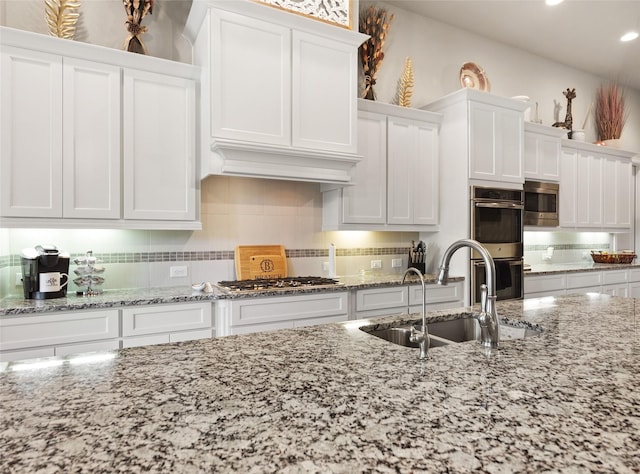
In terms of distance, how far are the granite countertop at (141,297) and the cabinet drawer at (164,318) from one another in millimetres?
45

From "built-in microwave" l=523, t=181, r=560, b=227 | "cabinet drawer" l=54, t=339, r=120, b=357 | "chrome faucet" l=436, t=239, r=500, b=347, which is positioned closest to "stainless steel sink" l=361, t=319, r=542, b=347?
"chrome faucet" l=436, t=239, r=500, b=347

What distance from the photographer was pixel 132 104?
2.67 metres

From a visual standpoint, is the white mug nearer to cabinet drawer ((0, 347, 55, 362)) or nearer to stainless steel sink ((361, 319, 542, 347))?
cabinet drawer ((0, 347, 55, 362))

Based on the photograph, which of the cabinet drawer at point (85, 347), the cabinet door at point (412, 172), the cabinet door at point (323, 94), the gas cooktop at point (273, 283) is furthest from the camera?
the cabinet door at point (412, 172)

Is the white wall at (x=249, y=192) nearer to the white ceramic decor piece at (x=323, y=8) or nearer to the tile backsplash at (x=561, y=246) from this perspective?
the white ceramic decor piece at (x=323, y=8)

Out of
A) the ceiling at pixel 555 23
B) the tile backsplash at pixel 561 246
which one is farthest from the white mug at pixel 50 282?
the tile backsplash at pixel 561 246

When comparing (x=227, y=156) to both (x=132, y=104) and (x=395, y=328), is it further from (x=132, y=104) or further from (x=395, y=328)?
(x=395, y=328)

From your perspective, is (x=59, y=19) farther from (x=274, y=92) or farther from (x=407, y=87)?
(x=407, y=87)

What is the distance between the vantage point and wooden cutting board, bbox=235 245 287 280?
322 cm

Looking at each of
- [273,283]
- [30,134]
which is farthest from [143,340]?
[30,134]

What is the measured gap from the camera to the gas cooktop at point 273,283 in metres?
2.86

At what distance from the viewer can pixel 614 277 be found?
Answer: 499 centimetres

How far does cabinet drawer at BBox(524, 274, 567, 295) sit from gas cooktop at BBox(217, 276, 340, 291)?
2205mm

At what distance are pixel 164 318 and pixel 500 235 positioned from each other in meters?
2.93
